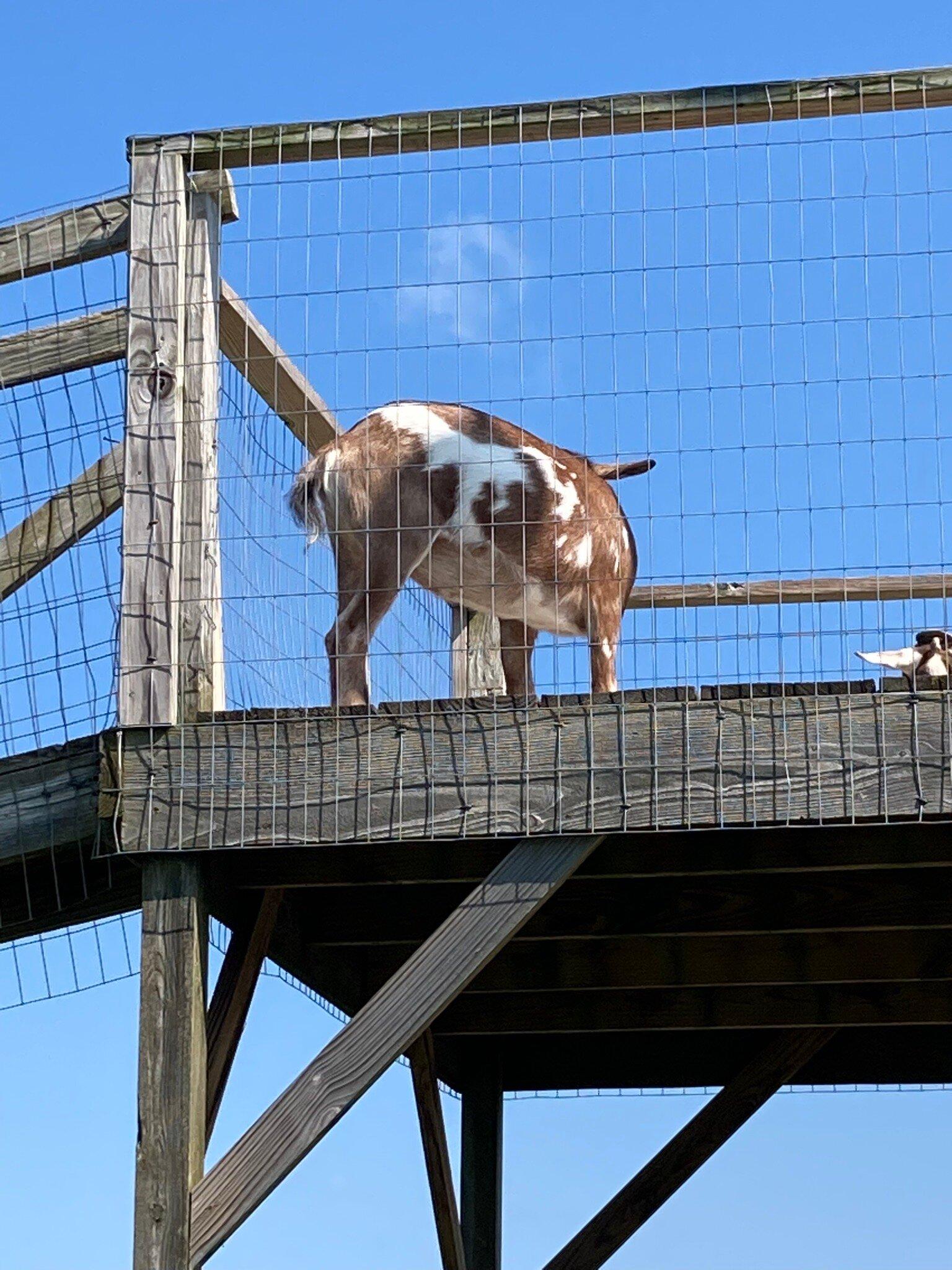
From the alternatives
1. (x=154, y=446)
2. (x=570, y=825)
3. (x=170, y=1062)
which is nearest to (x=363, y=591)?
(x=154, y=446)

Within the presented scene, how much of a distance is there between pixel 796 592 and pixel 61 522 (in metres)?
3.66

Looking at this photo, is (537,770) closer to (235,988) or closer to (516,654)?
(235,988)

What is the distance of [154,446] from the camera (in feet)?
17.8

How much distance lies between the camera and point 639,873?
18.9ft

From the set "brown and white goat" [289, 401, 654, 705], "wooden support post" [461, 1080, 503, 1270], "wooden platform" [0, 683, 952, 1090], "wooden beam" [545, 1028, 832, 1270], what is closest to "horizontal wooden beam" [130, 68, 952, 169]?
"brown and white goat" [289, 401, 654, 705]

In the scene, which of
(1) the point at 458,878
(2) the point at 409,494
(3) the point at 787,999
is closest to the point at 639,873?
(1) the point at 458,878

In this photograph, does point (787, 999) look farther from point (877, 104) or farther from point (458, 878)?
point (877, 104)

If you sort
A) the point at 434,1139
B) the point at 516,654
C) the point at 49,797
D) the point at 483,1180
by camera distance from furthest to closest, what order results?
1. the point at 483,1180
2. the point at 434,1139
3. the point at 516,654
4. the point at 49,797

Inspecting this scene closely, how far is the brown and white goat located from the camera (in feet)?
19.5

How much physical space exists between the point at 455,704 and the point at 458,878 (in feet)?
2.50

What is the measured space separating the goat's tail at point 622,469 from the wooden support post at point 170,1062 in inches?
84.2

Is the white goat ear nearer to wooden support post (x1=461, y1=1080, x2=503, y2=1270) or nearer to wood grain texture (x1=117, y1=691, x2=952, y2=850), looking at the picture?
wood grain texture (x1=117, y1=691, x2=952, y2=850)

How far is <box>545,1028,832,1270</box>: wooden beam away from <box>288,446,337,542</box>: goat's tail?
321 cm

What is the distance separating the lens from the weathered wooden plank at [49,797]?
557cm
